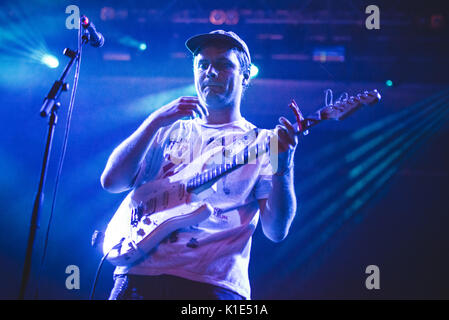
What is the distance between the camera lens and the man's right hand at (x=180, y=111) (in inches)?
74.0

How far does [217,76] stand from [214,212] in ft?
2.70

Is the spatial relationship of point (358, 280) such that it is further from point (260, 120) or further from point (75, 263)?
point (75, 263)

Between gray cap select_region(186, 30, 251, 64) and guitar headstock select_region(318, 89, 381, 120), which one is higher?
gray cap select_region(186, 30, 251, 64)

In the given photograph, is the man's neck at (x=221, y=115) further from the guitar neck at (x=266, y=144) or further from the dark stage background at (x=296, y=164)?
the dark stage background at (x=296, y=164)

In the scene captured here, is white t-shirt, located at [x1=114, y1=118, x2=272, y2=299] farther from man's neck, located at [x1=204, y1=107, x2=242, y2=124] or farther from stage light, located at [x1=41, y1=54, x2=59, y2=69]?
stage light, located at [x1=41, y1=54, x2=59, y2=69]

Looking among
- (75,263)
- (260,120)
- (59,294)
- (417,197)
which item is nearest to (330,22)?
(260,120)

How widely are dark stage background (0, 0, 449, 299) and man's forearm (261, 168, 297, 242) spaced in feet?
8.01

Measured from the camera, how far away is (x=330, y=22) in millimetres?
3732

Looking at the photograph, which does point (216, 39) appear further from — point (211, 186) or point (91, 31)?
point (211, 186)

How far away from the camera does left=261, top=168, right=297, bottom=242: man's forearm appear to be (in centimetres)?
184

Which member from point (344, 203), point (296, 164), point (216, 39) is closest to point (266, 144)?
point (216, 39)

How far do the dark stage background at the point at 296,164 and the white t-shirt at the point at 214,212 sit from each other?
210 centimetres

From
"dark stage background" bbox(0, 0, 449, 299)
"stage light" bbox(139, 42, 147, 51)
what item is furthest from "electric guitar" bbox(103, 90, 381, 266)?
"stage light" bbox(139, 42, 147, 51)
